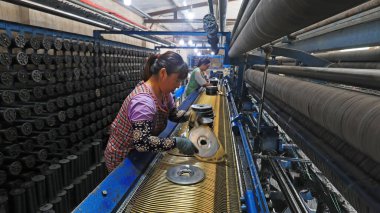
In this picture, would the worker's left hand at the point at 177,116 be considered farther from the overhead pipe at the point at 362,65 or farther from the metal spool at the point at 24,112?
the metal spool at the point at 24,112

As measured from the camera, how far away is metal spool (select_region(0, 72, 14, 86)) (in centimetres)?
228

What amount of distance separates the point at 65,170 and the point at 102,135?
4.21ft

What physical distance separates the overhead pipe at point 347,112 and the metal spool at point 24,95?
251 centimetres

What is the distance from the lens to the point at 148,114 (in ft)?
4.31

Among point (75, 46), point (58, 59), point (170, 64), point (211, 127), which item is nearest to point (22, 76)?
point (58, 59)

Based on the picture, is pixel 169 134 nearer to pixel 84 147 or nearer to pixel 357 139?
pixel 357 139

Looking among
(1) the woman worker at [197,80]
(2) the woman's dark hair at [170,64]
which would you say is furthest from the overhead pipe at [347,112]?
(1) the woman worker at [197,80]

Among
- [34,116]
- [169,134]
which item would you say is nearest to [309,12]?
[169,134]

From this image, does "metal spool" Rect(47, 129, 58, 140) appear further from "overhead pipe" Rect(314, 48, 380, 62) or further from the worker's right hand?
"overhead pipe" Rect(314, 48, 380, 62)

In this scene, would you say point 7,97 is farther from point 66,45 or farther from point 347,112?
point 347,112

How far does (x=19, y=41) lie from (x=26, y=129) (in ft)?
2.89

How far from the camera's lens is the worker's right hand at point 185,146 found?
1.38 m

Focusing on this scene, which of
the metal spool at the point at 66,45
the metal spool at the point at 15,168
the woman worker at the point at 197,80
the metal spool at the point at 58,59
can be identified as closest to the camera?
the metal spool at the point at 15,168

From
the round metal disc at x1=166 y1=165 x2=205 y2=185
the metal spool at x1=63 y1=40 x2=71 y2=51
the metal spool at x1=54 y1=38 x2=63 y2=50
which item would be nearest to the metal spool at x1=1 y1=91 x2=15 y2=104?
the metal spool at x1=54 y1=38 x2=63 y2=50
